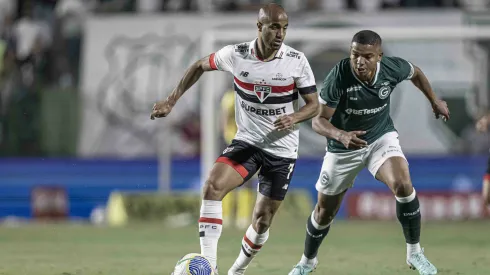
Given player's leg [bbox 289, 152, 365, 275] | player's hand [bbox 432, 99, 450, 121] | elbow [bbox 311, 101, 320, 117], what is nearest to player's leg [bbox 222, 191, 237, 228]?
player's leg [bbox 289, 152, 365, 275]

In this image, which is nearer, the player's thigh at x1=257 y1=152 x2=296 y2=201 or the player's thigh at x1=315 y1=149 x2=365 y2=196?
the player's thigh at x1=257 y1=152 x2=296 y2=201

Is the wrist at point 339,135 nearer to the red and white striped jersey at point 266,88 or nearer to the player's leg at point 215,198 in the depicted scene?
the red and white striped jersey at point 266,88

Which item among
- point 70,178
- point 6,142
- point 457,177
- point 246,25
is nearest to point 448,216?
point 457,177

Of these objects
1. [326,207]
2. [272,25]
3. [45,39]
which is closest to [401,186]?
[326,207]

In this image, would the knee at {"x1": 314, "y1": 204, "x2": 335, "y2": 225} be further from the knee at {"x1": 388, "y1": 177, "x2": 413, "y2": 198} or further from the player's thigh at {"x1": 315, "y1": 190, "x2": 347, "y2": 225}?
the knee at {"x1": 388, "y1": 177, "x2": 413, "y2": 198}

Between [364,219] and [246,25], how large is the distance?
16.0 ft

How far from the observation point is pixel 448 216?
17969 millimetres

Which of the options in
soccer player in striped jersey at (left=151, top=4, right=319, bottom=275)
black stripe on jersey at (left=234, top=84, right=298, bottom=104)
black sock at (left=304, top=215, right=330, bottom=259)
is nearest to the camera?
soccer player in striped jersey at (left=151, top=4, right=319, bottom=275)

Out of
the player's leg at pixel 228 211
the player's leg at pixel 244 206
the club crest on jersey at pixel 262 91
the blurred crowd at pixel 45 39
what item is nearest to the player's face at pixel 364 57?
the club crest on jersey at pixel 262 91

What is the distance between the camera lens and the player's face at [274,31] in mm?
8211

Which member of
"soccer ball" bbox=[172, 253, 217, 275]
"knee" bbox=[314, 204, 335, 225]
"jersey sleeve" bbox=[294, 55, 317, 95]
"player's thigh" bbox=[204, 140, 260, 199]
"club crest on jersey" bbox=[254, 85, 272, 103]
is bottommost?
"knee" bbox=[314, 204, 335, 225]

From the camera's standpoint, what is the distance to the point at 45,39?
21.0 metres

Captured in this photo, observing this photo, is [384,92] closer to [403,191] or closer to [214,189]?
[403,191]

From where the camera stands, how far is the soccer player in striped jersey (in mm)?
8266
